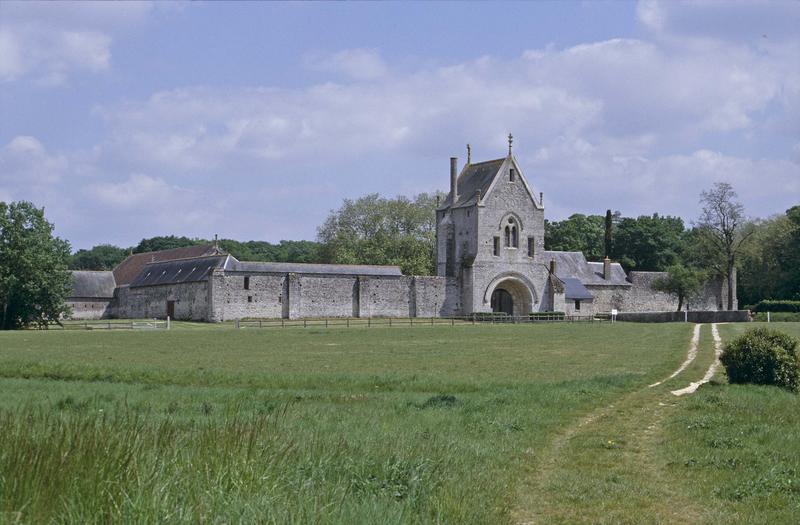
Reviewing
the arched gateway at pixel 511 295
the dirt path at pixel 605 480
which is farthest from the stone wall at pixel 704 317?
the dirt path at pixel 605 480

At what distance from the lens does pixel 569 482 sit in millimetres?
10047

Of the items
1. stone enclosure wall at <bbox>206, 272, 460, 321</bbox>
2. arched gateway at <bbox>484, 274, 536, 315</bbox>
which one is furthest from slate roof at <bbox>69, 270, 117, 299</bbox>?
arched gateway at <bbox>484, 274, 536, 315</bbox>

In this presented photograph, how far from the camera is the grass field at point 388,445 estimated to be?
23.0 feet

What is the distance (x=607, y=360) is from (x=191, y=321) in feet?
146

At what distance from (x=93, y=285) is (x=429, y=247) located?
33587 millimetres

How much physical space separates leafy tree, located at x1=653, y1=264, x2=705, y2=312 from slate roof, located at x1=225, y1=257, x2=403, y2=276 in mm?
24721

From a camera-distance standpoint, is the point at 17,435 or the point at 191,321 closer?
the point at 17,435

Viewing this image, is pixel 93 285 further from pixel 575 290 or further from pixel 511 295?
pixel 575 290

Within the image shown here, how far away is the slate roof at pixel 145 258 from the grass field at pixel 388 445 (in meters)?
58.8

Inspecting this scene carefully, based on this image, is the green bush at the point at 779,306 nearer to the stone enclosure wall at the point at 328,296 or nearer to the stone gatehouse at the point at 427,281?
the stone gatehouse at the point at 427,281

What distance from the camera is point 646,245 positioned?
98.4 meters

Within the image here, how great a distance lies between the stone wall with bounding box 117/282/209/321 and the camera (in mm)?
65500

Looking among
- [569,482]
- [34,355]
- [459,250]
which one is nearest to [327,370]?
[34,355]

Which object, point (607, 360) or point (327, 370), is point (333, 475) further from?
point (607, 360)
